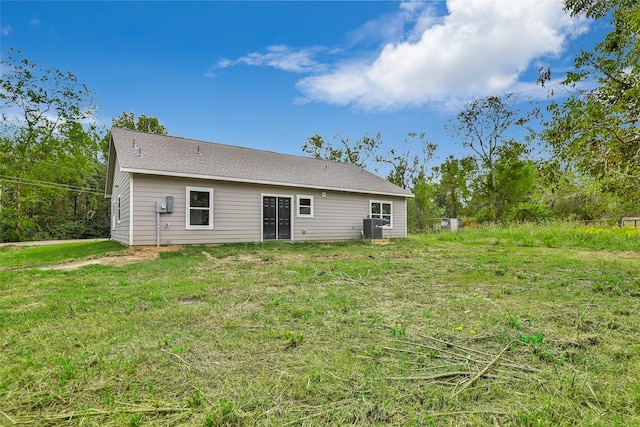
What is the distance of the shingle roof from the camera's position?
382 inches

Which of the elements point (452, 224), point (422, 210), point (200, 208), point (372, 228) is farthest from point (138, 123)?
point (452, 224)

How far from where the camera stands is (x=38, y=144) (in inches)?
727

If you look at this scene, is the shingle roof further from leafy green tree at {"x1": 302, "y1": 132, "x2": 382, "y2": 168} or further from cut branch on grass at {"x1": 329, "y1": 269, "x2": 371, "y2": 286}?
leafy green tree at {"x1": 302, "y1": 132, "x2": 382, "y2": 168}

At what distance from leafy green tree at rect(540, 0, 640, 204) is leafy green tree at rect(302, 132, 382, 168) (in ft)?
70.4

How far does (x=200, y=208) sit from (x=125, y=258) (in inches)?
111

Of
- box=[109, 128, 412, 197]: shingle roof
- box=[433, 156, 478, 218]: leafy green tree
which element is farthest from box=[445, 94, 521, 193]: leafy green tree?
box=[109, 128, 412, 197]: shingle roof

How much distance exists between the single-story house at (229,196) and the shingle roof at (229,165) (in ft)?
0.10

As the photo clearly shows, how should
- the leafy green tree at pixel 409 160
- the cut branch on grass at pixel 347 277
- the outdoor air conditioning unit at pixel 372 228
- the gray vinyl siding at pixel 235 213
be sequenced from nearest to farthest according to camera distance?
the cut branch on grass at pixel 347 277, the gray vinyl siding at pixel 235 213, the outdoor air conditioning unit at pixel 372 228, the leafy green tree at pixel 409 160

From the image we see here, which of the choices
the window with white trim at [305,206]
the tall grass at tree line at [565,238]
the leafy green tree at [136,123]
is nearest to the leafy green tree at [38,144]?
the leafy green tree at [136,123]

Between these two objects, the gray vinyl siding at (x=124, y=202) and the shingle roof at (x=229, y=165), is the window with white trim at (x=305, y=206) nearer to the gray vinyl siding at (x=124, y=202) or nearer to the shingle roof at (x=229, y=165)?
the shingle roof at (x=229, y=165)

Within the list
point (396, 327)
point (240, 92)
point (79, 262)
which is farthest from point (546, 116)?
point (240, 92)

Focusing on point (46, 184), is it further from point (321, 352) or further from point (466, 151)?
point (466, 151)

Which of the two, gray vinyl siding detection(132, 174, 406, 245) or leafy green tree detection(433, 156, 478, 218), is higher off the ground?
leafy green tree detection(433, 156, 478, 218)

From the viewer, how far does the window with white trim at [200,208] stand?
10023mm
